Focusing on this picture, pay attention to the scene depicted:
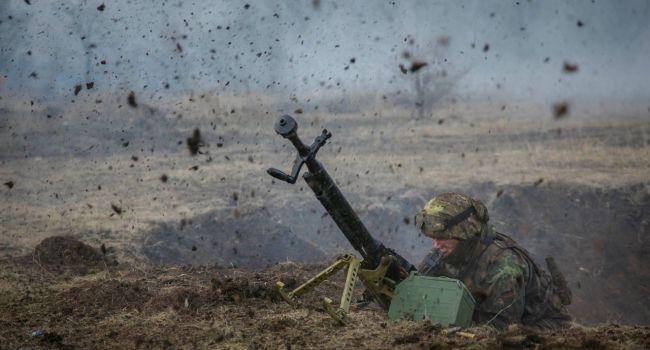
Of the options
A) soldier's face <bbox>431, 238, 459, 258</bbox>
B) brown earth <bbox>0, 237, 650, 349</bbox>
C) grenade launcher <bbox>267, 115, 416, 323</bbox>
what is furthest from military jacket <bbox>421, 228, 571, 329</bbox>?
grenade launcher <bbox>267, 115, 416, 323</bbox>

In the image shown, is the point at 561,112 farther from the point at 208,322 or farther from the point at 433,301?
the point at 208,322

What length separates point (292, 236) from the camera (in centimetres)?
1247

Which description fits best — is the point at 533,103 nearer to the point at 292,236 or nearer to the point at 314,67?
the point at 314,67

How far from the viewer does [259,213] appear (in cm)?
1295

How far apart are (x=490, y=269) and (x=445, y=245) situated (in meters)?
0.51

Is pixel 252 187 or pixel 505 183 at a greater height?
pixel 505 183

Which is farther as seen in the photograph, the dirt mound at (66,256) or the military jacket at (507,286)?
the dirt mound at (66,256)

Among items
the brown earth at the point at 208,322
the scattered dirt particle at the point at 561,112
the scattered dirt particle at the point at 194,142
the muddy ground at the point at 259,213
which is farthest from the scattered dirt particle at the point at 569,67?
the brown earth at the point at 208,322

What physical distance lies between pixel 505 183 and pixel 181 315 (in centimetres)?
919

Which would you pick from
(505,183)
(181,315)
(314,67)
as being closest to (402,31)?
(314,67)

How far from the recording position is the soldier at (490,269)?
6.18 m

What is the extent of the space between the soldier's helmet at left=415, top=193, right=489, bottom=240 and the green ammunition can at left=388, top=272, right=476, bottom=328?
2.18ft

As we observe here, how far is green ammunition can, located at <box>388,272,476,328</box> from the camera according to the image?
18.5 feet

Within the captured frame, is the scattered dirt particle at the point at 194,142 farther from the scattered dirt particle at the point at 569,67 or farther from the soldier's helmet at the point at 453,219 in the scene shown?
the scattered dirt particle at the point at 569,67
